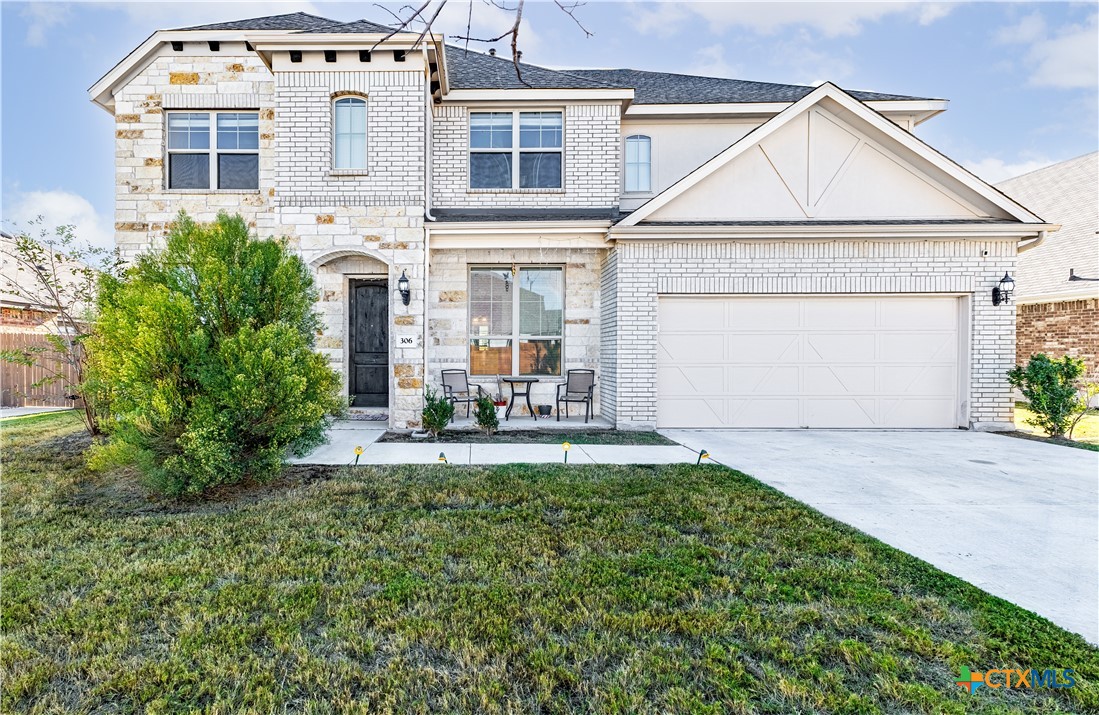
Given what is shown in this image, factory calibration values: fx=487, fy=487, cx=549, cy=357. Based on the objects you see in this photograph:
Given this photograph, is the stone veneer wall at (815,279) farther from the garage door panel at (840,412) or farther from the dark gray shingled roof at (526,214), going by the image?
the garage door panel at (840,412)

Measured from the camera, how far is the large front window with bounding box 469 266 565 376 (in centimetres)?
994

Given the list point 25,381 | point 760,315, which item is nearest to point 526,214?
point 760,315

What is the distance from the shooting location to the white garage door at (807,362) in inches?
341

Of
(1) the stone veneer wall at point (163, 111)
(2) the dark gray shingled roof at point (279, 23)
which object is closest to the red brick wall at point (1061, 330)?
(2) the dark gray shingled roof at point (279, 23)

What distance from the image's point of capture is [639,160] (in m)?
10.7

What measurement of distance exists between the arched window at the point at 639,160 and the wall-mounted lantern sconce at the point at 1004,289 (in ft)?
21.2

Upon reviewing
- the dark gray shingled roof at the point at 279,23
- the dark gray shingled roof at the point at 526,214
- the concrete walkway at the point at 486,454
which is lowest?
the concrete walkway at the point at 486,454

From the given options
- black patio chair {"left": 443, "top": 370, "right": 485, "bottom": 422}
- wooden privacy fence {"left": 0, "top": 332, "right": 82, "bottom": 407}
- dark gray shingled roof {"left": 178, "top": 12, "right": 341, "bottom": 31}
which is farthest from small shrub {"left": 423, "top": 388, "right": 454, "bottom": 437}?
wooden privacy fence {"left": 0, "top": 332, "right": 82, "bottom": 407}

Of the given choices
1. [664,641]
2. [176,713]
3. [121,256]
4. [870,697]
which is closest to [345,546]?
[176,713]

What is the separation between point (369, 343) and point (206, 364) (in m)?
5.27

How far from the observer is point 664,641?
249cm

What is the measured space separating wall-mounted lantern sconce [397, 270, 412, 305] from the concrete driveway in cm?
500

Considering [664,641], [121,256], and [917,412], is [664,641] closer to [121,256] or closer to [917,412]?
[917,412]

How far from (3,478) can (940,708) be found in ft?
26.9
